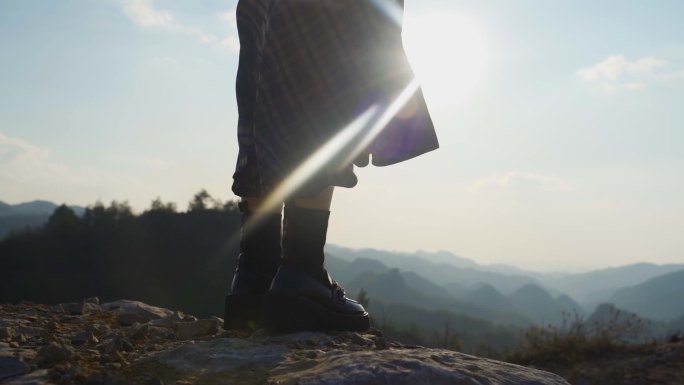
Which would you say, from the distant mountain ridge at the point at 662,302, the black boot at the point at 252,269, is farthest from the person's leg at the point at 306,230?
the distant mountain ridge at the point at 662,302

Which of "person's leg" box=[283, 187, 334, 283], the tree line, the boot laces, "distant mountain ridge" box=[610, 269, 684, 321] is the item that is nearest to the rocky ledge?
the boot laces

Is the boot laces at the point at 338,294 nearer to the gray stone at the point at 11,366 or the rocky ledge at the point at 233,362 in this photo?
the rocky ledge at the point at 233,362

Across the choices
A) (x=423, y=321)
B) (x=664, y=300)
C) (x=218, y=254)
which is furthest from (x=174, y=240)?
(x=664, y=300)

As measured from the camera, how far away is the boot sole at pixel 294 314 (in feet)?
5.65

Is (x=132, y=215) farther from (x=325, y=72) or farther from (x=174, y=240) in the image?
(x=325, y=72)

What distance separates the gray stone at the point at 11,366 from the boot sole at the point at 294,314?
2.32 feet

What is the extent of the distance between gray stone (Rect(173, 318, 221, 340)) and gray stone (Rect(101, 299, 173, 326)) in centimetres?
57

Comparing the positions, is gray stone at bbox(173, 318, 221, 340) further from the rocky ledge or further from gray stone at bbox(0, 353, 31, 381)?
gray stone at bbox(0, 353, 31, 381)

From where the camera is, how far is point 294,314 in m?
1.74

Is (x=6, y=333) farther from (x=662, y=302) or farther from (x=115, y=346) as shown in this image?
(x=662, y=302)

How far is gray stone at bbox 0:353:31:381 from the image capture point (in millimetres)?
1231

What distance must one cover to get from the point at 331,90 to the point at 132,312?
1619 mm

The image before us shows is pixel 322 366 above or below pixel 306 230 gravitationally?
below

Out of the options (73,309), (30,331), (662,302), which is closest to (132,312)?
(73,309)
